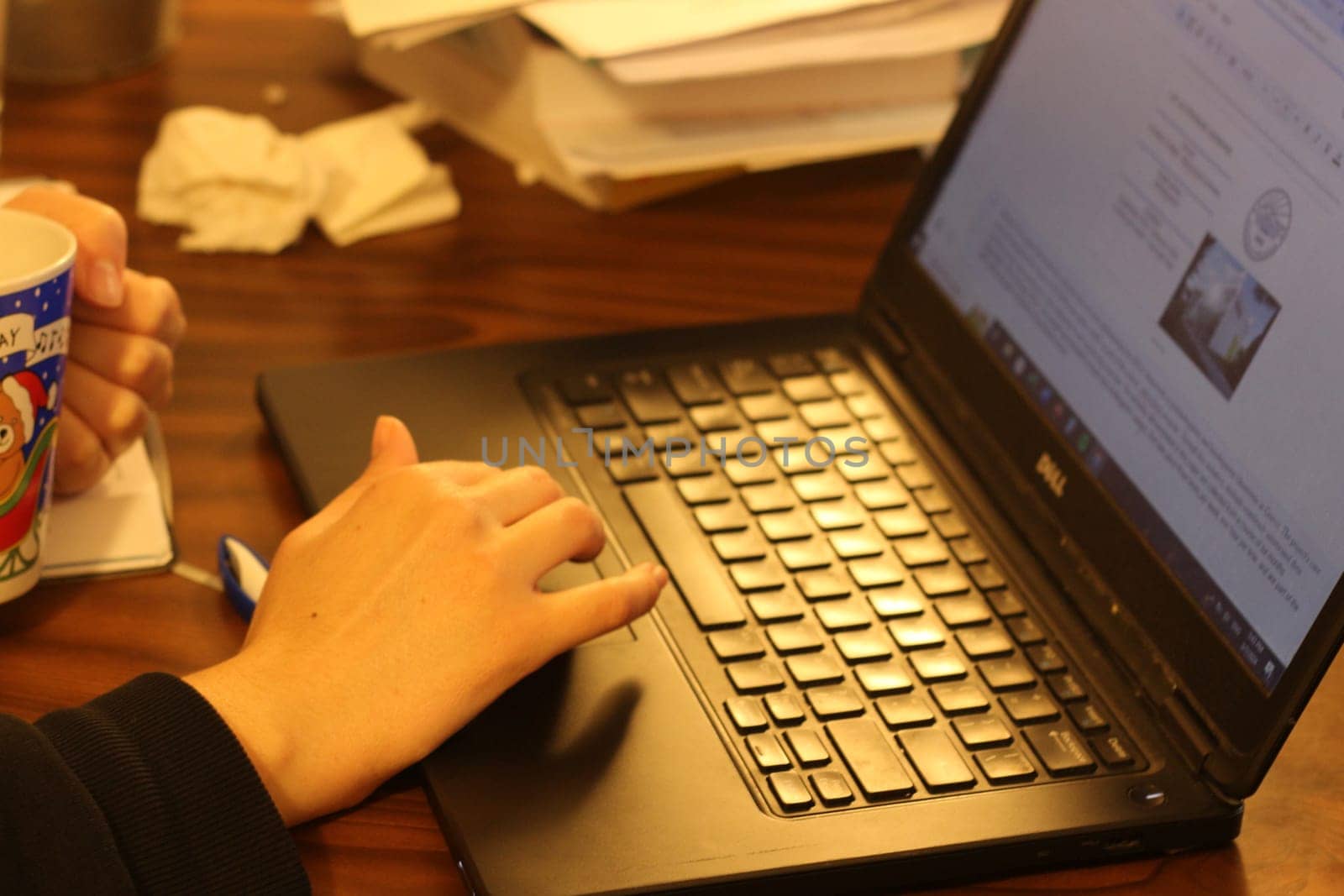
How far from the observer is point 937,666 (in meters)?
0.59

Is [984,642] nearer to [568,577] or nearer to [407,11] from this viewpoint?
[568,577]

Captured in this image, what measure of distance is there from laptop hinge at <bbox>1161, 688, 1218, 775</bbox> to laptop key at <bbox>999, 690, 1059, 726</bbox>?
1.7 inches

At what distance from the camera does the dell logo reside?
662mm

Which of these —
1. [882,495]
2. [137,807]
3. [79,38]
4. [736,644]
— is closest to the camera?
[137,807]

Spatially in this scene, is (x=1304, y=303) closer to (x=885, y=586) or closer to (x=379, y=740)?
(x=885, y=586)

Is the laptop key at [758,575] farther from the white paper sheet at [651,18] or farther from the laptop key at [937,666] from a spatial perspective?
the white paper sheet at [651,18]

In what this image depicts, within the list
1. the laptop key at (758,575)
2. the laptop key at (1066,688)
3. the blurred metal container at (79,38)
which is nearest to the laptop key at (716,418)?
the laptop key at (758,575)

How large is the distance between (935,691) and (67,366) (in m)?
0.42

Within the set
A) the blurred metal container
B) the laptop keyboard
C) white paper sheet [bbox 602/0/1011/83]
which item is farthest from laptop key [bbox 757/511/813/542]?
the blurred metal container

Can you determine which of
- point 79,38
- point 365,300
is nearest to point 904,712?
point 365,300

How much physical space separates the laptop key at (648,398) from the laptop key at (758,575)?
4.6 inches

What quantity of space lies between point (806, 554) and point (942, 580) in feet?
0.19

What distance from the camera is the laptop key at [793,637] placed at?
590mm

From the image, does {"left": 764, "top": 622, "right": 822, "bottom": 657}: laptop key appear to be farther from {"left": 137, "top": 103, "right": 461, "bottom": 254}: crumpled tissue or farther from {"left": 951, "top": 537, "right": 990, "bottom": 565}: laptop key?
{"left": 137, "top": 103, "right": 461, "bottom": 254}: crumpled tissue
